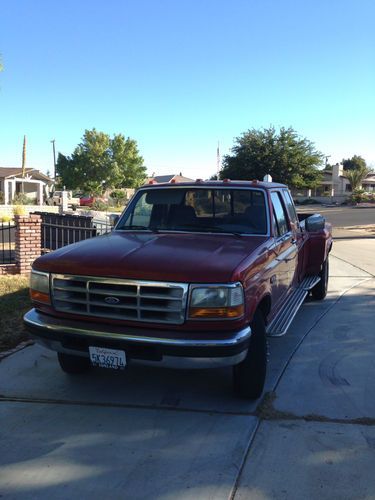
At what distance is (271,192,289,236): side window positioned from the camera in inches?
199

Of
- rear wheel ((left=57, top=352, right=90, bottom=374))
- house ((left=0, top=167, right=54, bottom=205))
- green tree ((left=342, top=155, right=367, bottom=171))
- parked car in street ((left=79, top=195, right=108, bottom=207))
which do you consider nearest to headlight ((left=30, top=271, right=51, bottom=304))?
rear wheel ((left=57, top=352, right=90, bottom=374))

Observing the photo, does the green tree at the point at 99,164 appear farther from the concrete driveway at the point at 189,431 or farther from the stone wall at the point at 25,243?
the concrete driveway at the point at 189,431

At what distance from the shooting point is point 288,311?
16.5 feet

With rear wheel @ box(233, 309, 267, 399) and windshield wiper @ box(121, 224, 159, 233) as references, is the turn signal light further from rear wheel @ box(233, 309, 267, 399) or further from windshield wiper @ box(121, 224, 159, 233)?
windshield wiper @ box(121, 224, 159, 233)

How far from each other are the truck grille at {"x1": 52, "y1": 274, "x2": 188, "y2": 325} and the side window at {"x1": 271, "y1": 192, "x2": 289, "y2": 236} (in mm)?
1980

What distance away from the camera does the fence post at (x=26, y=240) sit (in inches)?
344

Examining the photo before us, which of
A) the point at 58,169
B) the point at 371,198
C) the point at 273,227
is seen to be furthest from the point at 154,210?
the point at 371,198

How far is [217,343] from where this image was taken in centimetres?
330

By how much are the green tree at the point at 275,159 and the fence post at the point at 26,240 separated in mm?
40269

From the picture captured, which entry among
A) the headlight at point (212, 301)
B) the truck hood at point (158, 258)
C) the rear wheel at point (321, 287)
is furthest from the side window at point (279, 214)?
the rear wheel at point (321, 287)

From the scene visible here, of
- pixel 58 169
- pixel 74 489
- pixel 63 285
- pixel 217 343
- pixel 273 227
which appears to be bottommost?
pixel 74 489

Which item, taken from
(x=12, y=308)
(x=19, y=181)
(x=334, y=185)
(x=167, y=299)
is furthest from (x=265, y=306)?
(x=334, y=185)

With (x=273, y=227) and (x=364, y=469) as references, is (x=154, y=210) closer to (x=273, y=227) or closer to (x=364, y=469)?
(x=273, y=227)

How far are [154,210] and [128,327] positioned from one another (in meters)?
1.84
